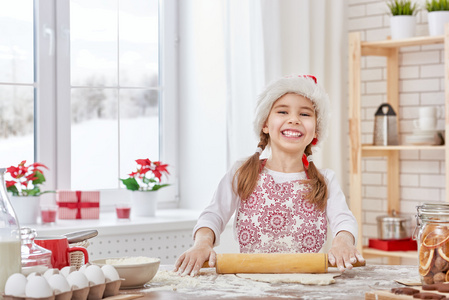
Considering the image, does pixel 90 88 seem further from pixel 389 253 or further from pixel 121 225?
pixel 389 253

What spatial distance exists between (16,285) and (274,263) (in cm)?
76

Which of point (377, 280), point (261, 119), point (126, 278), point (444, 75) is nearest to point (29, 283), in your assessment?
point (126, 278)

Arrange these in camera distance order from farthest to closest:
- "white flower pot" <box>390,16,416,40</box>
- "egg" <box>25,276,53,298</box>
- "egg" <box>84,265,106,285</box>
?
1. "white flower pot" <box>390,16,416,40</box>
2. "egg" <box>84,265,106,285</box>
3. "egg" <box>25,276,53,298</box>

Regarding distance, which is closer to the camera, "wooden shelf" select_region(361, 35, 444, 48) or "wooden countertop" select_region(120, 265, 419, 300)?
"wooden countertop" select_region(120, 265, 419, 300)

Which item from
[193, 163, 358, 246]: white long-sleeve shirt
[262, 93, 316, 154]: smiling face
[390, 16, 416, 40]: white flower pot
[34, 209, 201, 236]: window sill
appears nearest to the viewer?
[193, 163, 358, 246]: white long-sleeve shirt

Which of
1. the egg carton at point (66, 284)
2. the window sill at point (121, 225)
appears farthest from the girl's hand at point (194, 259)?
the window sill at point (121, 225)

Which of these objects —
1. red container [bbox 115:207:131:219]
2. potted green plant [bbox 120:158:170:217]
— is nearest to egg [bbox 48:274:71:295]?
red container [bbox 115:207:131:219]

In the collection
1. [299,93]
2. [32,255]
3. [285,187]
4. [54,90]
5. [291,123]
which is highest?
[54,90]

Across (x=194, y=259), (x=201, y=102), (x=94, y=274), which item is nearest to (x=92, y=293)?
(x=94, y=274)

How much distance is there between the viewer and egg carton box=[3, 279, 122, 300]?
5.20ft

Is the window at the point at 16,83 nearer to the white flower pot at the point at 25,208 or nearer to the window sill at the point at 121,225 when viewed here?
the white flower pot at the point at 25,208

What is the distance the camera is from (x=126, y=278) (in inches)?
72.9

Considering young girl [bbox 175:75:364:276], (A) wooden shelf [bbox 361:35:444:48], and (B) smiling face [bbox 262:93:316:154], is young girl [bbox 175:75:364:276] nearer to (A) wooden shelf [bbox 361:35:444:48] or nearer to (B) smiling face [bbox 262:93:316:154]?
(B) smiling face [bbox 262:93:316:154]

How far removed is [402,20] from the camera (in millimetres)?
4148
